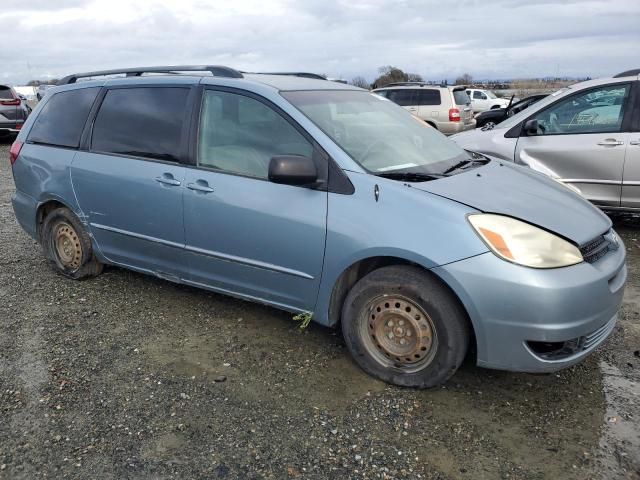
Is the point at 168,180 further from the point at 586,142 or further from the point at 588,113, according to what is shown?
the point at 588,113

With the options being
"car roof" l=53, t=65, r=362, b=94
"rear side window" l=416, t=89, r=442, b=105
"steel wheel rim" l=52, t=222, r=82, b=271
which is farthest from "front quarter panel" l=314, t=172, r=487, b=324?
"rear side window" l=416, t=89, r=442, b=105

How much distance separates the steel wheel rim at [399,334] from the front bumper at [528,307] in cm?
27

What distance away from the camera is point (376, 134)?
3.74 meters

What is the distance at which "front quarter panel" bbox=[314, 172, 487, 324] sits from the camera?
293 centimetres

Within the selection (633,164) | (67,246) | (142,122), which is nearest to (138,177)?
(142,122)

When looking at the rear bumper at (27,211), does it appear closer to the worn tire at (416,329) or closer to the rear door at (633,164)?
the worn tire at (416,329)

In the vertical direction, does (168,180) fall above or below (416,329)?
above

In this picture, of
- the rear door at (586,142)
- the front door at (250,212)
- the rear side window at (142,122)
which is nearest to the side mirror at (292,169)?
the front door at (250,212)

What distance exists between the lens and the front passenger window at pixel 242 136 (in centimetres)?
354

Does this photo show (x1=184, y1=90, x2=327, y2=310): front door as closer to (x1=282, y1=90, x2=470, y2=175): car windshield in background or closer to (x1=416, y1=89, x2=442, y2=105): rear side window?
(x1=282, y1=90, x2=470, y2=175): car windshield in background

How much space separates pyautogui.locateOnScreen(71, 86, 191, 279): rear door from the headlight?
203 centimetres

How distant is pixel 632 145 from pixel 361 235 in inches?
160

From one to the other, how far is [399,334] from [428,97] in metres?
13.4

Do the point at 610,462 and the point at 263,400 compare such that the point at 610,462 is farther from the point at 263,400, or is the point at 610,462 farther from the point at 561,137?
the point at 561,137
